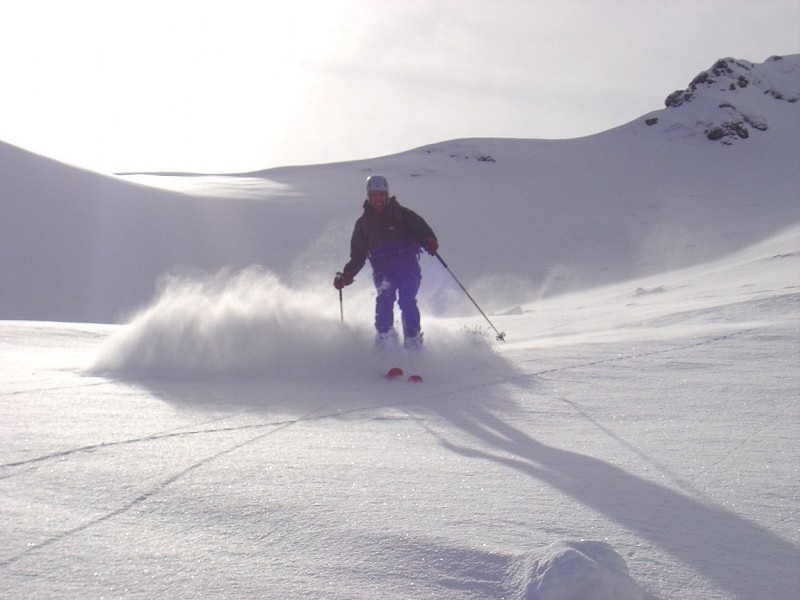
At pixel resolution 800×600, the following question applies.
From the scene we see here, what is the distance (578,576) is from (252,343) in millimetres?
4179

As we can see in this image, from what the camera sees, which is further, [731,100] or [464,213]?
[731,100]

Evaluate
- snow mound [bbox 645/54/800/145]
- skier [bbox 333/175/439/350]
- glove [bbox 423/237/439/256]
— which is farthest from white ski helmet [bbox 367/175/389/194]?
snow mound [bbox 645/54/800/145]

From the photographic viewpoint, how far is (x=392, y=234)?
6.43 meters

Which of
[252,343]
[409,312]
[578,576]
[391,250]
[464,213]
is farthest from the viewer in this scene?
[464,213]

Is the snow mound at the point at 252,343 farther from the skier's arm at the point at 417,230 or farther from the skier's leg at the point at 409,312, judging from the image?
the skier's arm at the point at 417,230

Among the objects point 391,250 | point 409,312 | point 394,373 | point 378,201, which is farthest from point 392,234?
point 394,373

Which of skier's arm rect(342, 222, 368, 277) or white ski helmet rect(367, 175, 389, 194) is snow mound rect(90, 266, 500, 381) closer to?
skier's arm rect(342, 222, 368, 277)

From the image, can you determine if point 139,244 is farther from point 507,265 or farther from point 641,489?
point 641,489

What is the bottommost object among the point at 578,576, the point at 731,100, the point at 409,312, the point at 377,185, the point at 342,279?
the point at 578,576

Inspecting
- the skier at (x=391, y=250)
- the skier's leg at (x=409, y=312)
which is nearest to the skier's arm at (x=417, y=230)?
the skier at (x=391, y=250)

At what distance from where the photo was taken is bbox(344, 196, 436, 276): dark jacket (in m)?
6.40

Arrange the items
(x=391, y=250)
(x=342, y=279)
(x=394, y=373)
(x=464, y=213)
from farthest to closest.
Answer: (x=464, y=213), (x=342, y=279), (x=391, y=250), (x=394, y=373)

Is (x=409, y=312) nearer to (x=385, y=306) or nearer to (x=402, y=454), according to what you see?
(x=385, y=306)

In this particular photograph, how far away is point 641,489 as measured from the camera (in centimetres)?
278
